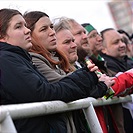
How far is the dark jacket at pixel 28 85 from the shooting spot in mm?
2516

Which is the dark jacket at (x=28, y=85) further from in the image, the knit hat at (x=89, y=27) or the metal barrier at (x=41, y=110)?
the knit hat at (x=89, y=27)

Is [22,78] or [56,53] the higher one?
[22,78]

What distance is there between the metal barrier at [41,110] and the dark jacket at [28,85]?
0.07m

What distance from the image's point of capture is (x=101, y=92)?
10.9ft

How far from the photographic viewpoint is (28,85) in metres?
2.53

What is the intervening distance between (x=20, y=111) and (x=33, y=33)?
1.36 metres

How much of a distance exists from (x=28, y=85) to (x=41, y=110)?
172mm

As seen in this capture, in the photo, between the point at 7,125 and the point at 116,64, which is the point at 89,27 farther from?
the point at 7,125

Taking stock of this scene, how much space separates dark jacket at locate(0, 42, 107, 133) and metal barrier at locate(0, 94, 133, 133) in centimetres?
7

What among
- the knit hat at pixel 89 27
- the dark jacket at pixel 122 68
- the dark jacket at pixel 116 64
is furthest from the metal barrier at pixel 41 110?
the knit hat at pixel 89 27

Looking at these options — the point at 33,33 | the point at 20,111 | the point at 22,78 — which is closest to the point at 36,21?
the point at 33,33

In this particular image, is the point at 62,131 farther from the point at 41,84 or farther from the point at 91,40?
the point at 91,40

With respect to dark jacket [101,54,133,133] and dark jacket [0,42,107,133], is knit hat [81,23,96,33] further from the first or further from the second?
dark jacket [0,42,107,133]

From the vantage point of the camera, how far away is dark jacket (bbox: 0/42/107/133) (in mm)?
2516
